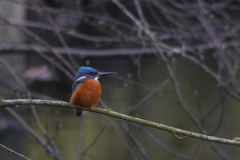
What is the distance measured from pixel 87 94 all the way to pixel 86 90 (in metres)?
0.05

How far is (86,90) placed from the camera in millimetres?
1944

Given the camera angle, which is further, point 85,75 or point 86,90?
point 85,75

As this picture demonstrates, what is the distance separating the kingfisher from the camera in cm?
189

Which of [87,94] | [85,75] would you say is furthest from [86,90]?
[85,75]

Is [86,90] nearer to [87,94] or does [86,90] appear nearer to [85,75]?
[87,94]

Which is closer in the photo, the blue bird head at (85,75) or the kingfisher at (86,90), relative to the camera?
the kingfisher at (86,90)

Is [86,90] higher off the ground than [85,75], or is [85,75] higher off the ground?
[85,75]

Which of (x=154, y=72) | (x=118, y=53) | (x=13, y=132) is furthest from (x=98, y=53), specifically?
(x=13, y=132)

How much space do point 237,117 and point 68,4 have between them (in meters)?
3.84

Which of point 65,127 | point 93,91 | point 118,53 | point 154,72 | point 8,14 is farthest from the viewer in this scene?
point 154,72

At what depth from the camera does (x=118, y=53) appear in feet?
13.2

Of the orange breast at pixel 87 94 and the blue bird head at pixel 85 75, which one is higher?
the blue bird head at pixel 85 75

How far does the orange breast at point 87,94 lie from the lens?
189 centimetres

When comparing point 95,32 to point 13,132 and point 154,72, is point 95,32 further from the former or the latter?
point 13,132
